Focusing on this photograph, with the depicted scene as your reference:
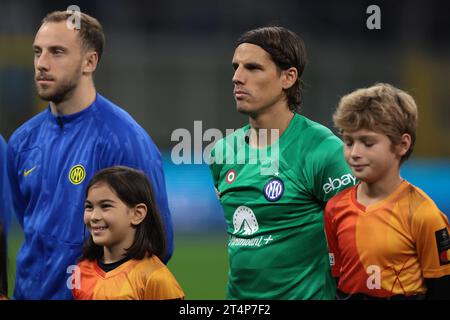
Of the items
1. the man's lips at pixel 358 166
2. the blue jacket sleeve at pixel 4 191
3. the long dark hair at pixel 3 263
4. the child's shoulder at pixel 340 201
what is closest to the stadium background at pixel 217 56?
the blue jacket sleeve at pixel 4 191

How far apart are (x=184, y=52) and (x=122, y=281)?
12.8 meters

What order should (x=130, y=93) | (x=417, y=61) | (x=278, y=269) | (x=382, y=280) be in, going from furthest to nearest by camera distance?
(x=417, y=61) < (x=130, y=93) < (x=278, y=269) < (x=382, y=280)

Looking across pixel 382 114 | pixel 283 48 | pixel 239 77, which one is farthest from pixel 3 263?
pixel 382 114

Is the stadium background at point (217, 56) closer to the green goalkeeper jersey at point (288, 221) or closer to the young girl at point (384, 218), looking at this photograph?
the green goalkeeper jersey at point (288, 221)

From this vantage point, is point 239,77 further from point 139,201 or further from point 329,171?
point 139,201

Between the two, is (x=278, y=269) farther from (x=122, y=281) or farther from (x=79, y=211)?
(x=79, y=211)

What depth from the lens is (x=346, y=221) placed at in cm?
396

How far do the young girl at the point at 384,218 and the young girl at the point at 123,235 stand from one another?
32.8 inches

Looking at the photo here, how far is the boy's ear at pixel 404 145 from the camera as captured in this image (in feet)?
12.7

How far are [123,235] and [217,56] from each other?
41.7 feet

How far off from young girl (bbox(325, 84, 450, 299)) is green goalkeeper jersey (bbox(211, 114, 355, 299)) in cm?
26

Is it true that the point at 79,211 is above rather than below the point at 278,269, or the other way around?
above

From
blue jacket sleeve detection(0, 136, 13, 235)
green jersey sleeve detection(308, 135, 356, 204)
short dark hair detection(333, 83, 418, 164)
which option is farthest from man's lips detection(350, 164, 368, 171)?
blue jacket sleeve detection(0, 136, 13, 235)

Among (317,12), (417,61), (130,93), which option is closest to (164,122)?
(130,93)
